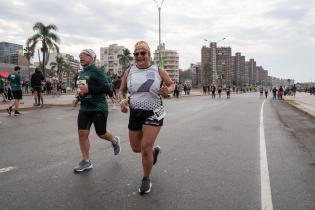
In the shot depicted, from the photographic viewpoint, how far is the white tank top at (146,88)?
4.91 metres

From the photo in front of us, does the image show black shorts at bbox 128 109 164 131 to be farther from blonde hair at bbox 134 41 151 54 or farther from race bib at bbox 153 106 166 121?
blonde hair at bbox 134 41 151 54

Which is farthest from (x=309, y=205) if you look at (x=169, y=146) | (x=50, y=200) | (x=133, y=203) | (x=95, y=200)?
(x=169, y=146)

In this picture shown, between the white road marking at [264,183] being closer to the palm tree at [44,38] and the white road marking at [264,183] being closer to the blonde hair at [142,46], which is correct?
the blonde hair at [142,46]

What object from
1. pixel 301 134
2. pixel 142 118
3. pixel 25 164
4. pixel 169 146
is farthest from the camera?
pixel 301 134

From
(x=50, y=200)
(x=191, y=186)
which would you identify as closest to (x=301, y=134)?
(x=191, y=186)

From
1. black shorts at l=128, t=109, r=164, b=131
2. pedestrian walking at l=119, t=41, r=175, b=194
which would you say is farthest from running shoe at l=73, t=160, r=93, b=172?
black shorts at l=128, t=109, r=164, b=131

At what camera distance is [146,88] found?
Answer: 193 inches

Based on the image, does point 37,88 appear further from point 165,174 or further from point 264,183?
point 264,183

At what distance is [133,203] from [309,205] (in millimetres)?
1864

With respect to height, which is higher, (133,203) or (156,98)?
(156,98)

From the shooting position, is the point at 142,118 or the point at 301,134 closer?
the point at 142,118

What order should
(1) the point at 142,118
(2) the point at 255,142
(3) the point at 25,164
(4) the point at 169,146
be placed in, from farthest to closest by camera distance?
(2) the point at 255,142
(4) the point at 169,146
(3) the point at 25,164
(1) the point at 142,118

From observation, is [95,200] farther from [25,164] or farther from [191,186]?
[25,164]

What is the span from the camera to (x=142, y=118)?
4914mm
